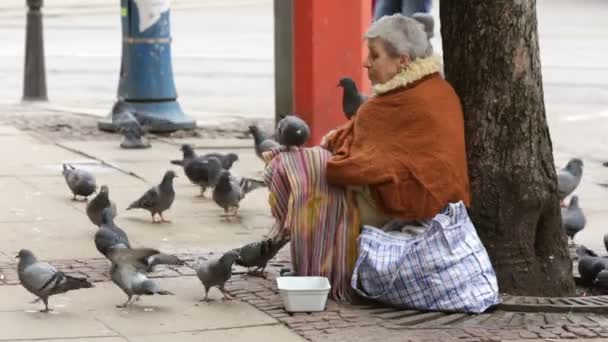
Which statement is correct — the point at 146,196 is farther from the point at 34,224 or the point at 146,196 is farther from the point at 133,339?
the point at 133,339

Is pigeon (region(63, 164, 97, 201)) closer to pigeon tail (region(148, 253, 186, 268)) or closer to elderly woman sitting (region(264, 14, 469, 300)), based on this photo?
pigeon tail (region(148, 253, 186, 268))

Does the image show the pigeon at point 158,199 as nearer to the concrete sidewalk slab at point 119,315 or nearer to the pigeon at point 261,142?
the pigeon at point 261,142

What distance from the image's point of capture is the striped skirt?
23.4 ft

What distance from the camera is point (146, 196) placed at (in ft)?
29.9

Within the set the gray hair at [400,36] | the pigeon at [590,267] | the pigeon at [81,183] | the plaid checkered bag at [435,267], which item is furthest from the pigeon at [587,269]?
the pigeon at [81,183]

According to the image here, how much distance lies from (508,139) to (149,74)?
6.98 meters

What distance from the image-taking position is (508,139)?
722 centimetres

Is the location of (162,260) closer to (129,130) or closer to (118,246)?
(118,246)

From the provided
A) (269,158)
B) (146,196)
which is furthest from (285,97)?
(269,158)

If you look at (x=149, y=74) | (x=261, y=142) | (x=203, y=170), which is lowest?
(x=203, y=170)

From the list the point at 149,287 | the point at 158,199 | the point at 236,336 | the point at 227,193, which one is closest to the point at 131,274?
the point at 149,287

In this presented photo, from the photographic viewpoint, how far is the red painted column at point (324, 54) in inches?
464

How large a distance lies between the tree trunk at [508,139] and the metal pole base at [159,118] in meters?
6.56

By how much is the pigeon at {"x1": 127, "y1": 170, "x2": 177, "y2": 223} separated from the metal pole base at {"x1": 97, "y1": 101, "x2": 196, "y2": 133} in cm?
425
